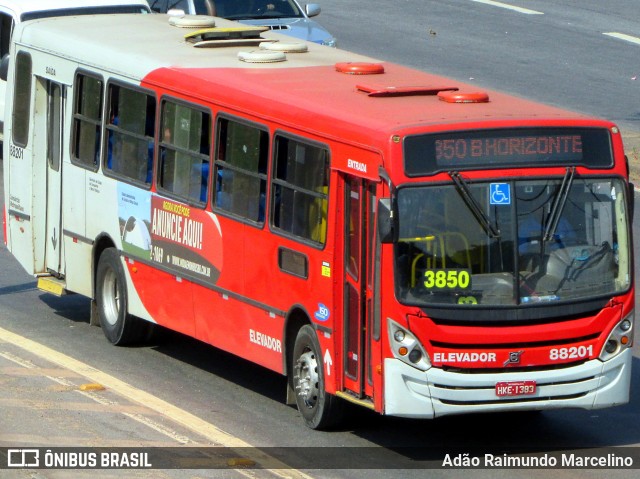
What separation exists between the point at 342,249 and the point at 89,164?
4303 mm

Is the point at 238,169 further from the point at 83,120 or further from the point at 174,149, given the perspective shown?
the point at 83,120

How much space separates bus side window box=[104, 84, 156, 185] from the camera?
13.9m

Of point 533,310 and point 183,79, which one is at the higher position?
point 183,79

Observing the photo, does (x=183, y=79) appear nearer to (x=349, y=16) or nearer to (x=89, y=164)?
(x=89, y=164)

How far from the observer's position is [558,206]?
10.9 meters

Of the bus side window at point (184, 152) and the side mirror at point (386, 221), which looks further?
the bus side window at point (184, 152)

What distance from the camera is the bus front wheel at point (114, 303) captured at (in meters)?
14.5

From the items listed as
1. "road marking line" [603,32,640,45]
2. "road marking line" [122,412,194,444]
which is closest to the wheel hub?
"road marking line" [122,412,194,444]

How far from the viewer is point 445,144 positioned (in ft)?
35.3

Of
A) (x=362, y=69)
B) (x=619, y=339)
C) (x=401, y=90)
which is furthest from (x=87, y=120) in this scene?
(x=619, y=339)

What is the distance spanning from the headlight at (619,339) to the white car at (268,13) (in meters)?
14.4

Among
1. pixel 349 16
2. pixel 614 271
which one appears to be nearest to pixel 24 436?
pixel 614 271

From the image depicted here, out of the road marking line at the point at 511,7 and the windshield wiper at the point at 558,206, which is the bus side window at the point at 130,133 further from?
the road marking line at the point at 511,7

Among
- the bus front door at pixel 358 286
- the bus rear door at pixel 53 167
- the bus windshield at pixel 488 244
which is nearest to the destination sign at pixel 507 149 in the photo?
the bus windshield at pixel 488 244
